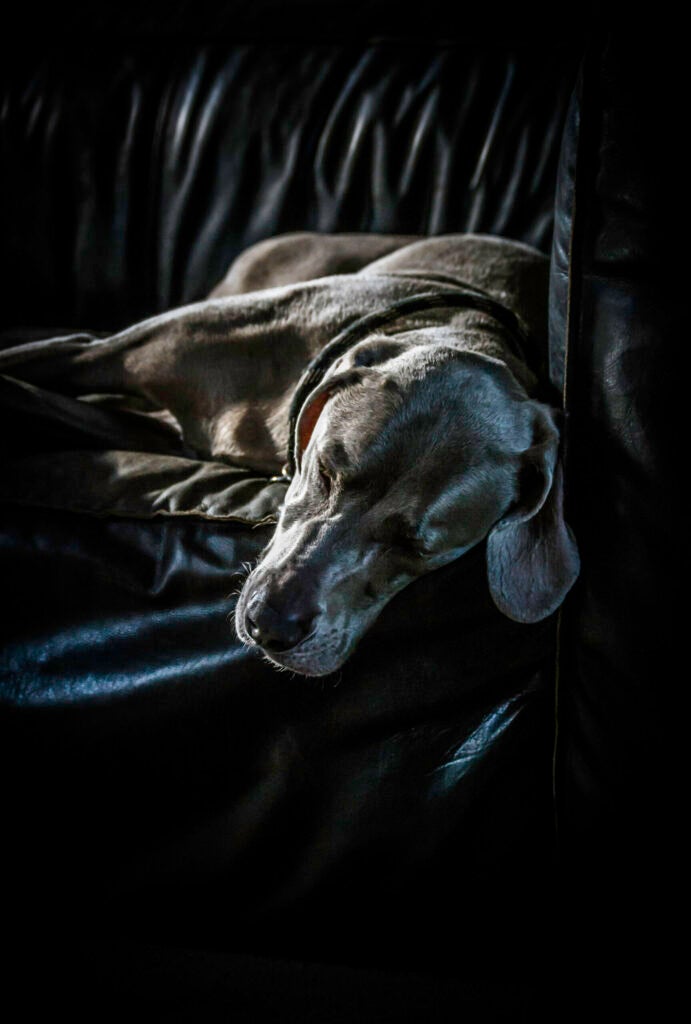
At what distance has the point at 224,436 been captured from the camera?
5.19ft

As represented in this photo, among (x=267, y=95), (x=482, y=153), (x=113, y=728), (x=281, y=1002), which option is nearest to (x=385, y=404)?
(x=113, y=728)

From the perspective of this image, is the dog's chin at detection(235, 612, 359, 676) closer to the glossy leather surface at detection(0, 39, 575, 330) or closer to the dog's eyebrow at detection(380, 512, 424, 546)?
the dog's eyebrow at detection(380, 512, 424, 546)

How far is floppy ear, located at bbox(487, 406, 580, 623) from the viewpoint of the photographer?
1132mm

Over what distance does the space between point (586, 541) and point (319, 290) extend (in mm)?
788

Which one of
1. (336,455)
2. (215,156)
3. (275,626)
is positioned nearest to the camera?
(275,626)

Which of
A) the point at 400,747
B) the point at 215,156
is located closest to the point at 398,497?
the point at 400,747

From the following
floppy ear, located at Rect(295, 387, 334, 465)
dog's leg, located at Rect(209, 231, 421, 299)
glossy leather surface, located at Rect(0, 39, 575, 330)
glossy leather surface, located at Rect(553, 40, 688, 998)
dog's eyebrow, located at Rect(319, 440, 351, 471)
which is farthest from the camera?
→ glossy leather surface, located at Rect(0, 39, 575, 330)

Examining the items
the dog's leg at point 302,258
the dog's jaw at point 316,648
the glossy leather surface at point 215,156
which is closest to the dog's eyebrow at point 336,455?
the dog's jaw at point 316,648

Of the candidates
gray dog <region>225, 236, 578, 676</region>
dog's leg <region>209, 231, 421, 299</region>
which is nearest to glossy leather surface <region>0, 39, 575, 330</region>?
dog's leg <region>209, 231, 421, 299</region>

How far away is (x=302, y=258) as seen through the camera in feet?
7.21

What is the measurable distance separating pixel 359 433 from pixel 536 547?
0.30 m

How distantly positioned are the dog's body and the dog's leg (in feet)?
1.58

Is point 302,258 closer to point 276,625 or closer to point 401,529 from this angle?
point 401,529

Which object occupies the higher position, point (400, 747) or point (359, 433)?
point (359, 433)
